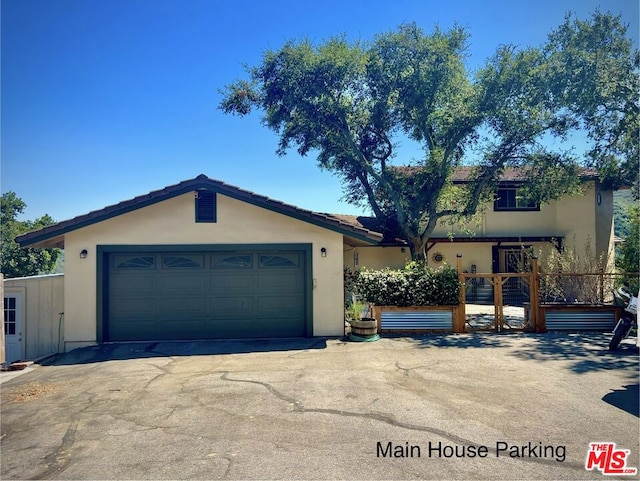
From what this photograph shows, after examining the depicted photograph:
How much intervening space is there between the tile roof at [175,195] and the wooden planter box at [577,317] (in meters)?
4.91

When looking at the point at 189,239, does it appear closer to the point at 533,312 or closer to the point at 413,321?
the point at 413,321

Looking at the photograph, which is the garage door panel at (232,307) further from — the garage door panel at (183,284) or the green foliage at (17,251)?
the green foliage at (17,251)

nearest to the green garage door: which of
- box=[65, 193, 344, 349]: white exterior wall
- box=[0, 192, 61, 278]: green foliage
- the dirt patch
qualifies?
box=[65, 193, 344, 349]: white exterior wall

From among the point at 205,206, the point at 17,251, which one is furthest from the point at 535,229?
the point at 17,251

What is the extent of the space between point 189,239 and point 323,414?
6.49m

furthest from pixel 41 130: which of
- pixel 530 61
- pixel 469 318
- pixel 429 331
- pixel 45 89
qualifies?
pixel 530 61

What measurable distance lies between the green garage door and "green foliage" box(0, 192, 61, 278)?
70.1 ft

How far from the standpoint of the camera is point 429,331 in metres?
10.7

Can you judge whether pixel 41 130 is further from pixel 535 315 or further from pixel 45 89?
pixel 535 315

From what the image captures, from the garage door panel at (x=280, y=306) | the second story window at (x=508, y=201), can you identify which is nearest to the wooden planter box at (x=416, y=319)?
the garage door panel at (x=280, y=306)

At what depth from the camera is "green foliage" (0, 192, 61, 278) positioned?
27.4 m

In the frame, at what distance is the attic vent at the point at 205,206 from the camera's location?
1041 centimetres

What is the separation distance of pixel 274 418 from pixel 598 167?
1690 cm

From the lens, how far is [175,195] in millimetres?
10109
